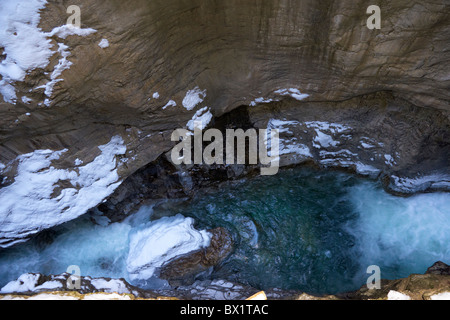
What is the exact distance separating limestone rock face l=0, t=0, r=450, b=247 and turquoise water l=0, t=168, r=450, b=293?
0.81 meters

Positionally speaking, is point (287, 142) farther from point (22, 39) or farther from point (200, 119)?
point (22, 39)

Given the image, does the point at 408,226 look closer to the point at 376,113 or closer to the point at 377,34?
the point at 376,113

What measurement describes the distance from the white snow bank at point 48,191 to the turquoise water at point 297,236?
892 mm

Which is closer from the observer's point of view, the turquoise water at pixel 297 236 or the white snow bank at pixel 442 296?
the white snow bank at pixel 442 296

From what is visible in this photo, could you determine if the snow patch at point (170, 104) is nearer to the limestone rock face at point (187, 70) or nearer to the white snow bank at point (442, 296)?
the limestone rock face at point (187, 70)

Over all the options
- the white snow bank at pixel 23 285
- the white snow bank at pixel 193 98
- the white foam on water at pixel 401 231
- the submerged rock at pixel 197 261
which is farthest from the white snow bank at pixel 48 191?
the white foam on water at pixel 401 231

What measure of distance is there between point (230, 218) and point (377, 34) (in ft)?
13.4

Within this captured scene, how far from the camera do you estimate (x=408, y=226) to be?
5.66m

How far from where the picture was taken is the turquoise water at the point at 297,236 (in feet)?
17.8

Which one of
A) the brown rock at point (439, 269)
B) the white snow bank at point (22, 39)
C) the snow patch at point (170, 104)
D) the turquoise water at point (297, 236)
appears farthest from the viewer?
the turquoise water at point (297, 236)

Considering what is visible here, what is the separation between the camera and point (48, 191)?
16.0 ft

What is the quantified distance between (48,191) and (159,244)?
2.05m

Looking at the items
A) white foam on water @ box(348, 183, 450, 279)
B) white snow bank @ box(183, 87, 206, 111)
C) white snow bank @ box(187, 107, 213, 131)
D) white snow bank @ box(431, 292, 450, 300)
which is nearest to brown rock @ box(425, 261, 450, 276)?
white foam on water @ box(348, 183, 450, 279)
